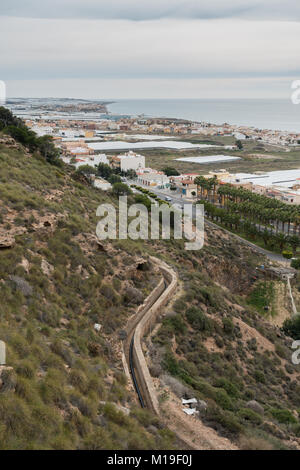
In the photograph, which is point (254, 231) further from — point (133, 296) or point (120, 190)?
point (133, 296)

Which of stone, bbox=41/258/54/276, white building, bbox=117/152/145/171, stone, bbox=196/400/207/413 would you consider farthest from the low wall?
white building, bbox=117/152/145/171

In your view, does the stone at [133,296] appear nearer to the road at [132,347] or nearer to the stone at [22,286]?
the road at [132,347]

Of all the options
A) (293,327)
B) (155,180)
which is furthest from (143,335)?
(155,180)

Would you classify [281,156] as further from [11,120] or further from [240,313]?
[240,313]

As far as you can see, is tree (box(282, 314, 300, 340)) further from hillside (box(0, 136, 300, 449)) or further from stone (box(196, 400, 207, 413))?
stone (box(196, 400, 207, 413))

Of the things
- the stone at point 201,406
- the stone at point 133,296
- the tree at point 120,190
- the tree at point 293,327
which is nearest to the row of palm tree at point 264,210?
the tree at point 120,190

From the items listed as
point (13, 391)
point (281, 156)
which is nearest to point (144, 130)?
point (281, 156)
